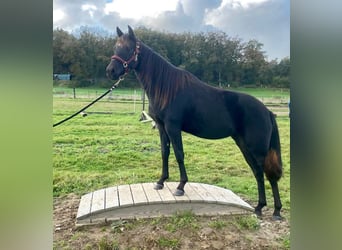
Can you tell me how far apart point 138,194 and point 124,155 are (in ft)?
0.73

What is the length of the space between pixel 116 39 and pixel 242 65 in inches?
27.1

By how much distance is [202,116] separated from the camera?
5.00 feet

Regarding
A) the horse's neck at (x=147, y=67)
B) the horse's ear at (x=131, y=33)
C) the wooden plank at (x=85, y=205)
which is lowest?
the wooden plank at (x=85, y=205)

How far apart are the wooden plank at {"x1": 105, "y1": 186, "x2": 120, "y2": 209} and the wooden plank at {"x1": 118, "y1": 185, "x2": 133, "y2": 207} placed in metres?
0.02

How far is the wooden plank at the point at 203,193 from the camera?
1516 mm

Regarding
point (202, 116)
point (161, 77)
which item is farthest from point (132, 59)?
point (202, 116)

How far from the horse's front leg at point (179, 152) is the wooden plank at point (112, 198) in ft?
1.05

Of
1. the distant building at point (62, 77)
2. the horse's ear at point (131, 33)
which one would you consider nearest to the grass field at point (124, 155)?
the distant building at point (62, 77)

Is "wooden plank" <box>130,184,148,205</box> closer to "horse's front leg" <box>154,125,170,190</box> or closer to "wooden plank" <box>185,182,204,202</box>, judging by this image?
"horse's front leg" <box>154,125,170,190</box>

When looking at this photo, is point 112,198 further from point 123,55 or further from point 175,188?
point 123,55

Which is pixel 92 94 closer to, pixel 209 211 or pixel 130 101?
pixel 130 101

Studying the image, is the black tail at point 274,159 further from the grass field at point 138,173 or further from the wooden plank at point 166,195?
the wooden plank at point 166,195
